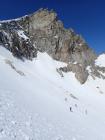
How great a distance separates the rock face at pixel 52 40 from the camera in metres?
77.1

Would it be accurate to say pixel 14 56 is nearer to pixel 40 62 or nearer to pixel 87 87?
pixel 40 62

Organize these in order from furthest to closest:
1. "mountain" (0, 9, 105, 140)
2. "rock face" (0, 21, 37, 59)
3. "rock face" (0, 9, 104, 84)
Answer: "rock face" (0, 9, 104, 84)
"rock face" (0, 21, 37, 59)
"mountain" (0, 9, 105, 140)

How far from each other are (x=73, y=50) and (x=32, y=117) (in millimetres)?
70950

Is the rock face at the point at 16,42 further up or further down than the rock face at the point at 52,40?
further down

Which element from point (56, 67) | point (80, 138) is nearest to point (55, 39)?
point (56, 67)

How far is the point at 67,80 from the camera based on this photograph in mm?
73875

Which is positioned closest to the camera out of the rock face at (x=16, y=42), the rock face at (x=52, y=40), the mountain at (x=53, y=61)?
the mountain at (x=53, y=61)

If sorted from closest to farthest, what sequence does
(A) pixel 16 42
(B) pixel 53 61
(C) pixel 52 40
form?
(A) pixel 16 42, (B) pixel 53 61, (C) pixel 52 40

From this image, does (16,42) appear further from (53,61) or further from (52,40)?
(52,40)

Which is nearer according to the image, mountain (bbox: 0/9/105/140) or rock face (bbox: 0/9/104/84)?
mountain (bbox: 0/9/105/140)

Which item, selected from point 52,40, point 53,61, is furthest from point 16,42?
point 52,40

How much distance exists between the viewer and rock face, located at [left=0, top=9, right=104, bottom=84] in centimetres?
7706

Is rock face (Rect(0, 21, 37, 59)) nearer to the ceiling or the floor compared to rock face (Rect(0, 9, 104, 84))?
nearer to the floor

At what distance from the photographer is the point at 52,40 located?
8694 centimetres
